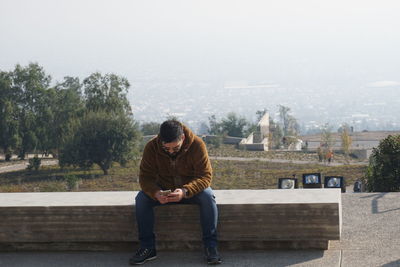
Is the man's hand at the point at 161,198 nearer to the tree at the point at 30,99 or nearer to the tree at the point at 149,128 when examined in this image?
the tree at the point at 30,99

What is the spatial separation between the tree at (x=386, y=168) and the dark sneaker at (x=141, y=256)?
17.2ft

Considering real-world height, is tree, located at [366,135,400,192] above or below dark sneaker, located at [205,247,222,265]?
above

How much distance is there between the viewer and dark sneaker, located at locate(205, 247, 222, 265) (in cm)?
498

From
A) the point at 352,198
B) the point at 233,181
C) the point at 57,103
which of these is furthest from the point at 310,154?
the point at 352,198

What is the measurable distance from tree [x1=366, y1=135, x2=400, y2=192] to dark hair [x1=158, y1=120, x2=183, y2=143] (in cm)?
528

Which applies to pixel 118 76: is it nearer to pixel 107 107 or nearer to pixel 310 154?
pixel 107 107

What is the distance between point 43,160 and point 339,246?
63.1 metres

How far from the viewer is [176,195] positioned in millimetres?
5066

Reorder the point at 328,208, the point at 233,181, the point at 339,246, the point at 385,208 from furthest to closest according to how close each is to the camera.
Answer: the point at 233,181, the point at 385,208, the point at 339,246, the point at 328,208

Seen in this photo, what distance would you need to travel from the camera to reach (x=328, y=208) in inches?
197

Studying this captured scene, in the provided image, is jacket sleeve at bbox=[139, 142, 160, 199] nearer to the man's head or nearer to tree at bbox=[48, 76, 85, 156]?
the man's head

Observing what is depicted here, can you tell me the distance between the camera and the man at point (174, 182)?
16.5 feet

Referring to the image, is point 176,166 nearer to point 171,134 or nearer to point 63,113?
point 171,134

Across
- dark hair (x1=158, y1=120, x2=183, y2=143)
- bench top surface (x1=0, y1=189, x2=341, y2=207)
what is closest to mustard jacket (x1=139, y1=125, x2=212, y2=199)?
dark hair (x1=158, y1=120, x2=183, y2=143)
